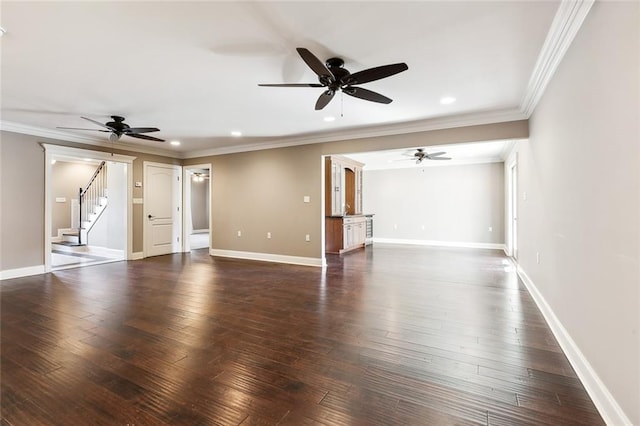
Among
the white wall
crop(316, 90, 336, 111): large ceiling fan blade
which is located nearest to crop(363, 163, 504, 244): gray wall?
crop(316, 90, 336, 111): large ceiling fan blade

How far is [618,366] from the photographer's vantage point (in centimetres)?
152

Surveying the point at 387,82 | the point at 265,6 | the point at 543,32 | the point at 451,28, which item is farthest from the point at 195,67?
the point at 543,32

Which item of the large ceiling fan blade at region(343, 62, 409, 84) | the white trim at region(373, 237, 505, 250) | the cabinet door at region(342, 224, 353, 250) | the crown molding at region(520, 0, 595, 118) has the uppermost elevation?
the crown molding at region(520, 0, 595, 118)

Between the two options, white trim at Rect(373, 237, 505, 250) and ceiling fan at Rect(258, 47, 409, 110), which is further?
white trim at Rect(373, 237, 505, 250)

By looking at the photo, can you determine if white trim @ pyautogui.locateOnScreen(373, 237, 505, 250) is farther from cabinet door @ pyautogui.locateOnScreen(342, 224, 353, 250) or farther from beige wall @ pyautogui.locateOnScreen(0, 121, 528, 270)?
beige wall @ pyautogui.locateOnScreen(0, 121, 528, 270)

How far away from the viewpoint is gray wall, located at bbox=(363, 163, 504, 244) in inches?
321

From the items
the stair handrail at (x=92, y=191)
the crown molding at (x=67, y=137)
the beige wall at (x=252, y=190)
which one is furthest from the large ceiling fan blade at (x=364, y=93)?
the stair handrail at (x=92, y=191)

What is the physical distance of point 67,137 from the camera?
5516mm

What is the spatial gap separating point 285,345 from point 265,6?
2.58 meters

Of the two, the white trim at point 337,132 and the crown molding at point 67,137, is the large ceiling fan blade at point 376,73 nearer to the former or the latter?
the white trim at point 337,132

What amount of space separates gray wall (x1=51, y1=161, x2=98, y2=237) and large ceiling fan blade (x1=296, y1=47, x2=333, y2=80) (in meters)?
10.2

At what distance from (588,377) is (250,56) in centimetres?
353

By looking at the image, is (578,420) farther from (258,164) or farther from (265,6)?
(258,164)

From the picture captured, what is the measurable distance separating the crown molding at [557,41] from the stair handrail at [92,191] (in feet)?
31.3
